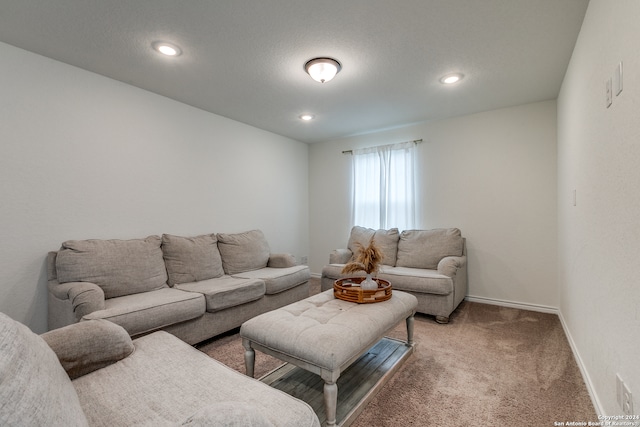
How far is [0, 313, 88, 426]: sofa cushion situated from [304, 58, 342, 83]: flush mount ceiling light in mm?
2418

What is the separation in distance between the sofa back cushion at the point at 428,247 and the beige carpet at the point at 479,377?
33.1 inches

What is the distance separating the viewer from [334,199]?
16.5 feet

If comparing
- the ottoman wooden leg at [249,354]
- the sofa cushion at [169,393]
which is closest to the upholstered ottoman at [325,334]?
the ottoman wooden leg at [249,354]

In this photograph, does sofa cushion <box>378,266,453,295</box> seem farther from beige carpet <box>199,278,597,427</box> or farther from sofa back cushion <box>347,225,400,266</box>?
sofa back cushion <box>347,225,400,266</box>

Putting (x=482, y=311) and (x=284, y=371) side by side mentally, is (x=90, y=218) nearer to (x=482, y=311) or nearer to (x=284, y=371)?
(x=284, y=371)

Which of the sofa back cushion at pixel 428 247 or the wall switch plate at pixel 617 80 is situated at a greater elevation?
the wall switch plate at pixel 617 80

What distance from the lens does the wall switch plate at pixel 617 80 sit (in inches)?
51.3

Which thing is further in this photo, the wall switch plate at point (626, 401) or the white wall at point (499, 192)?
the white wall at point (499, 192)

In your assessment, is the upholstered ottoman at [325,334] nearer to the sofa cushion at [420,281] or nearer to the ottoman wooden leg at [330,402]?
the ottoman wooden leg at [330,402]

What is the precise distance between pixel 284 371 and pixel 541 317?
2.90 meters

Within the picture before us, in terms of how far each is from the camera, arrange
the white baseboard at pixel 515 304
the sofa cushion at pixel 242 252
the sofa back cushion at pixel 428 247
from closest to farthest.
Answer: the white baseboard at pixel 515 304 < the sofa cushion at pixel 242 252 < the sofa back cushion at pixel 428 247

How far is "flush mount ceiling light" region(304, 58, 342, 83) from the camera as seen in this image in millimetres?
2443

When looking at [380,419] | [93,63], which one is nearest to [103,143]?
[93,63]

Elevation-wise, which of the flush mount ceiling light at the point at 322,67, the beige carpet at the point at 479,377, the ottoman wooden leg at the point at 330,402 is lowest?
the beige carpet at the point at 479,377
